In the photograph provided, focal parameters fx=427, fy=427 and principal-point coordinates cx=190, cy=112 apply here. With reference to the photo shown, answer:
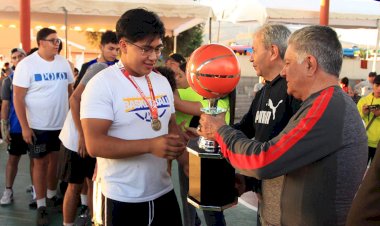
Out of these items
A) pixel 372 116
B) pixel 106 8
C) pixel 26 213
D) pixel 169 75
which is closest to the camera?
pixel 169 75

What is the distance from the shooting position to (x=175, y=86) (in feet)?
13.2

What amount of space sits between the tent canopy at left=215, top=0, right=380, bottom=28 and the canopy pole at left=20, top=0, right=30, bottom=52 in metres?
4.21

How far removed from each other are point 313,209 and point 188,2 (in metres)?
7.91

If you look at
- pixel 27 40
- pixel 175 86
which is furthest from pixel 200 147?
pixel 27 40

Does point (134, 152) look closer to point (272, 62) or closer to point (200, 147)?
point (200, 147)

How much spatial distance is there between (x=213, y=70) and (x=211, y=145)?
390mm

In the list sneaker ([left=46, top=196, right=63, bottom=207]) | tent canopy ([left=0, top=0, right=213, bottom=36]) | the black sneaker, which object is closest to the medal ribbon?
the black sneaker

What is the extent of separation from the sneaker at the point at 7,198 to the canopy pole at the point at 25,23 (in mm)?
3724

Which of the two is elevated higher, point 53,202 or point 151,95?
point 151,95

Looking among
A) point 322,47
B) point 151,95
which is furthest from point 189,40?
point 322,47

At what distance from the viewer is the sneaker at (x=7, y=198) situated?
5.18m

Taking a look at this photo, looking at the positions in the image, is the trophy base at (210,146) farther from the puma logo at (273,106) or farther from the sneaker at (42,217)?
the sneaker at (42,217)

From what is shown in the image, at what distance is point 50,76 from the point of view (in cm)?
487

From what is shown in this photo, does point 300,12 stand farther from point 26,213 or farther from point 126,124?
point 126,124
